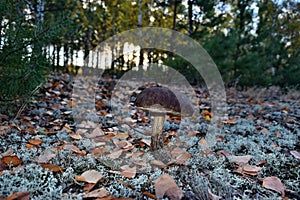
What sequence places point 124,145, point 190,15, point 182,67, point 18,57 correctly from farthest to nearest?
1. point 190,15
2. point 182,67
3. point 18,57
4. point 124,145

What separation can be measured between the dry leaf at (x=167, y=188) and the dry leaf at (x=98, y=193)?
306 mm

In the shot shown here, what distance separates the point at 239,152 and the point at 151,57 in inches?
259

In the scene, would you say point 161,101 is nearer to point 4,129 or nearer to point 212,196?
point 212,196

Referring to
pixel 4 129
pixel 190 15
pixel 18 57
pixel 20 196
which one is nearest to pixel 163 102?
pixel 20 196

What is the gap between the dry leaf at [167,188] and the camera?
1414 millimetres

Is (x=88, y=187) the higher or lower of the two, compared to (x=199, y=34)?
lower

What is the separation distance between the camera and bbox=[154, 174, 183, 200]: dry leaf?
1414 millimetres

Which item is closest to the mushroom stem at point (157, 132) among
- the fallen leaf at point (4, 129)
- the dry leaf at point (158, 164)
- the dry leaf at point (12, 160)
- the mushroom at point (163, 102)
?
the mushroom at point (163, 102)

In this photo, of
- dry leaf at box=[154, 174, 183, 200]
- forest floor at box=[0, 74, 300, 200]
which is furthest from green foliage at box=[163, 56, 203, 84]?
dry leaf at box=[154, 174, 183, 200]

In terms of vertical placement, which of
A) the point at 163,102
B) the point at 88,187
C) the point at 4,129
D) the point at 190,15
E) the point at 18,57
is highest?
the point at 190,15

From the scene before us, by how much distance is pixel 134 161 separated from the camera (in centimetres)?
195

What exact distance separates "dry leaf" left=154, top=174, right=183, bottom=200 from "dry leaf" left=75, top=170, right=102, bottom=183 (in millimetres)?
382

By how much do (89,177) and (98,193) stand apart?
20 centimetres

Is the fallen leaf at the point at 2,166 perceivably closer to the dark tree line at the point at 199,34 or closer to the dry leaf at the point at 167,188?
the dry leaf at the point at 167,188
